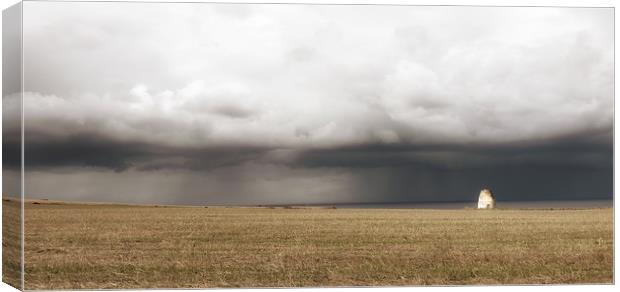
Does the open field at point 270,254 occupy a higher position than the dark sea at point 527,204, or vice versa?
the dark sea at point 527,204

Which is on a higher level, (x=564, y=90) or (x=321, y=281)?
(x=564, y=90)

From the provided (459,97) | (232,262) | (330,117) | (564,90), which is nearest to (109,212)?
(232,262)

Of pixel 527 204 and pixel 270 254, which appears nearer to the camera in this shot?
pixel 270 254

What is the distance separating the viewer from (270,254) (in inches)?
601

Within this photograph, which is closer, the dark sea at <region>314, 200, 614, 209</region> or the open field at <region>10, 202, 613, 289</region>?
the open field at <region>10, 202, 613, 289</region>

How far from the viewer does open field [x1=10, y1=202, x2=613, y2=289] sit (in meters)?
14.6

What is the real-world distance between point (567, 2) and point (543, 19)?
599mm

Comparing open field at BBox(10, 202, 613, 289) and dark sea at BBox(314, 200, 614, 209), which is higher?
dark sea at BBox(314, 200, 614, 209)

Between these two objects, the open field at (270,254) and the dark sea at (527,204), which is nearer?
the open field at (270,254)

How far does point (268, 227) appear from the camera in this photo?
1827 cm

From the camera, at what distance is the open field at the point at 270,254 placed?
1457 centimetres

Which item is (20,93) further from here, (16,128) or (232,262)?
Result: (232,262)

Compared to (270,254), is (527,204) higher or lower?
higher

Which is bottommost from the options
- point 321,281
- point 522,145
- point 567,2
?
point 321,281
